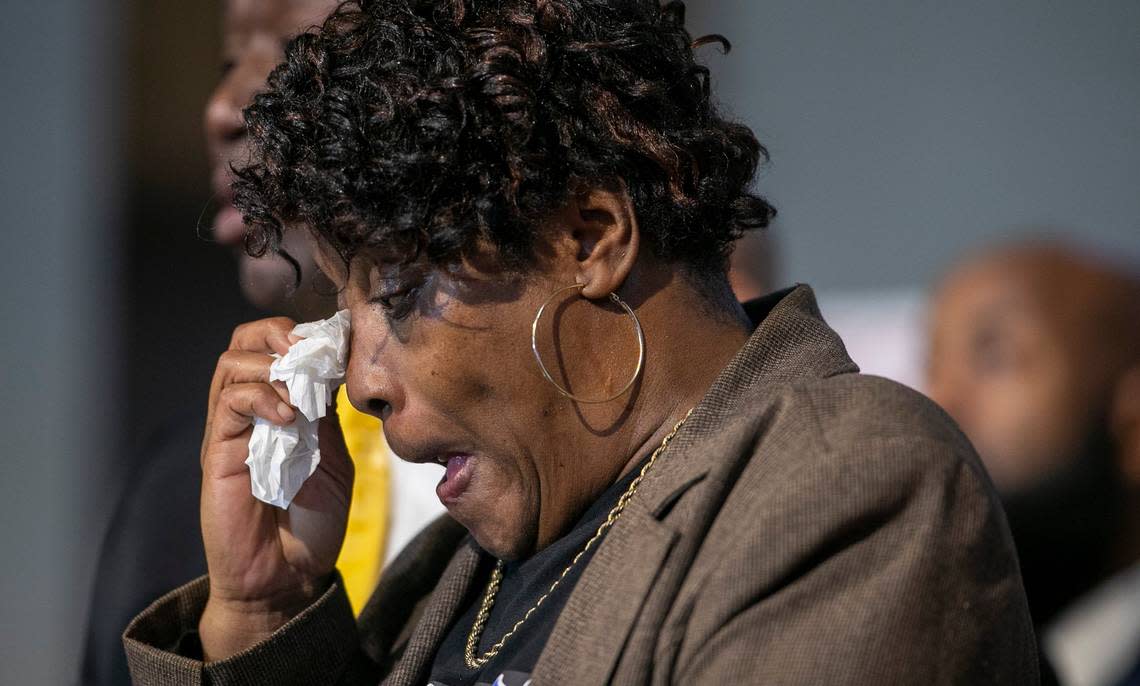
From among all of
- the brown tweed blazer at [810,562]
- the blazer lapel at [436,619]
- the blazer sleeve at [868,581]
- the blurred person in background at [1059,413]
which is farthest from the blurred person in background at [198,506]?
the blurred person in background at [1059,413]

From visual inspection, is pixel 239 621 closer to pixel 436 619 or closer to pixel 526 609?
pixel 436 619

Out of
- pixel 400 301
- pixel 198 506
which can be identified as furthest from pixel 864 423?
pixel 198 506

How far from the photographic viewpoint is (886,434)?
109 cm

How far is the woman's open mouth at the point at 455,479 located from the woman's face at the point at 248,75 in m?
0.81

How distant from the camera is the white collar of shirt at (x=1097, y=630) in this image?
265 cm

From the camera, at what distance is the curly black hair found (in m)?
1.26

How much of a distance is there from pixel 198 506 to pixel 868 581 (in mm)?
1388

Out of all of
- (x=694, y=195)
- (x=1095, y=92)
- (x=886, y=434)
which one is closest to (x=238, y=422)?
(x=694, y=195)

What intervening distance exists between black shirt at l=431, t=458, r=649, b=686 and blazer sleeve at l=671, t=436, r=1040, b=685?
265mm

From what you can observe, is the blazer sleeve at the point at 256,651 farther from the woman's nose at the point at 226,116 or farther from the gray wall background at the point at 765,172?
the gray wall background at the point at 765,172

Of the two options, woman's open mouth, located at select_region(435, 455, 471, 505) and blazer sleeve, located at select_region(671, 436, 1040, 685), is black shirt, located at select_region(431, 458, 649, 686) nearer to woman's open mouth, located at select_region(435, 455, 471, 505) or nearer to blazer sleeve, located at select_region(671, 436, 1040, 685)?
woman's open mouth, located at select_region(435, 455, 471, 505)

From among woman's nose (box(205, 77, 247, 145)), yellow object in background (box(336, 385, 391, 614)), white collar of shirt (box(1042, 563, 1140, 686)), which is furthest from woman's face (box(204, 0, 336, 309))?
white collar of shirt (box(1042, 563, 1140, 686))

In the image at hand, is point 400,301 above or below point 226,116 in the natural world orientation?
below

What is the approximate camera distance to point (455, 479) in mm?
1377
